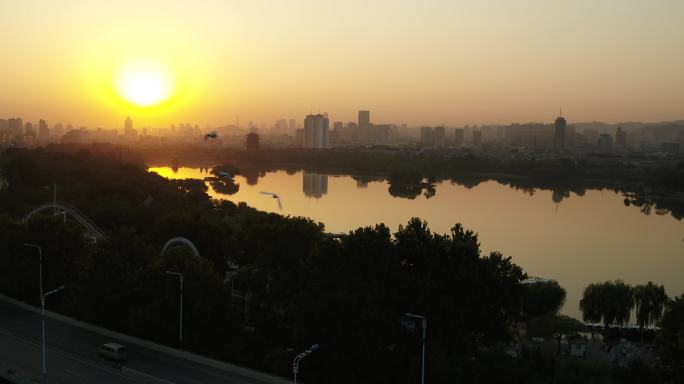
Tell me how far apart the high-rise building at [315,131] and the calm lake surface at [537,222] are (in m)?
43.6

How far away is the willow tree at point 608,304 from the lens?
9953 mm

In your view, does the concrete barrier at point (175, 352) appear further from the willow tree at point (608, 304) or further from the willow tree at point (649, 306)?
the willow tree at point (649, 306)

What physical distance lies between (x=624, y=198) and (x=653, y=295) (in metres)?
24.2

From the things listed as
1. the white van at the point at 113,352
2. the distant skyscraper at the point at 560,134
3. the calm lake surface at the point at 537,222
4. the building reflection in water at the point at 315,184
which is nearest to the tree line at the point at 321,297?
the white van at the point at 113,352

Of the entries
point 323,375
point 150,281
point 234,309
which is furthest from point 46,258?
point 323,375

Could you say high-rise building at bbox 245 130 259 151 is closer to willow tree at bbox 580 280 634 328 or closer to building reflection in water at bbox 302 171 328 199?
building reflection in water at bbox 302 171 328 199

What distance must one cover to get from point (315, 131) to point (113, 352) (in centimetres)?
7551

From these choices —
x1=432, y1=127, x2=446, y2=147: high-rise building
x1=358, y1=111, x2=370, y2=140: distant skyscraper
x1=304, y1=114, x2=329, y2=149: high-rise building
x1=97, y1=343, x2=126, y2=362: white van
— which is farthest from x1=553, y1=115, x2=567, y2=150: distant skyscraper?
x1=97, y1=343, x2=126, y2=362: white van

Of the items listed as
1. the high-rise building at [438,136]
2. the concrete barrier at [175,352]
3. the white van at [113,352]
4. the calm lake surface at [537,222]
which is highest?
the high-rise building at [438,136]

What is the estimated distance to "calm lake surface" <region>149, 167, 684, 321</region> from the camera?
14.6 m

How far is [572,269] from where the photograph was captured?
14.3m

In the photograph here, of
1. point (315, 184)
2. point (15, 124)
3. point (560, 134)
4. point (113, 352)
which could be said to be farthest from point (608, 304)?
point (15, 124)

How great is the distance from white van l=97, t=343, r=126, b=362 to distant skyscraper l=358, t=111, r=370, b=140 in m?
110

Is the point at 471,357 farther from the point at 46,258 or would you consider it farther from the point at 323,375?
the point at 46,258
